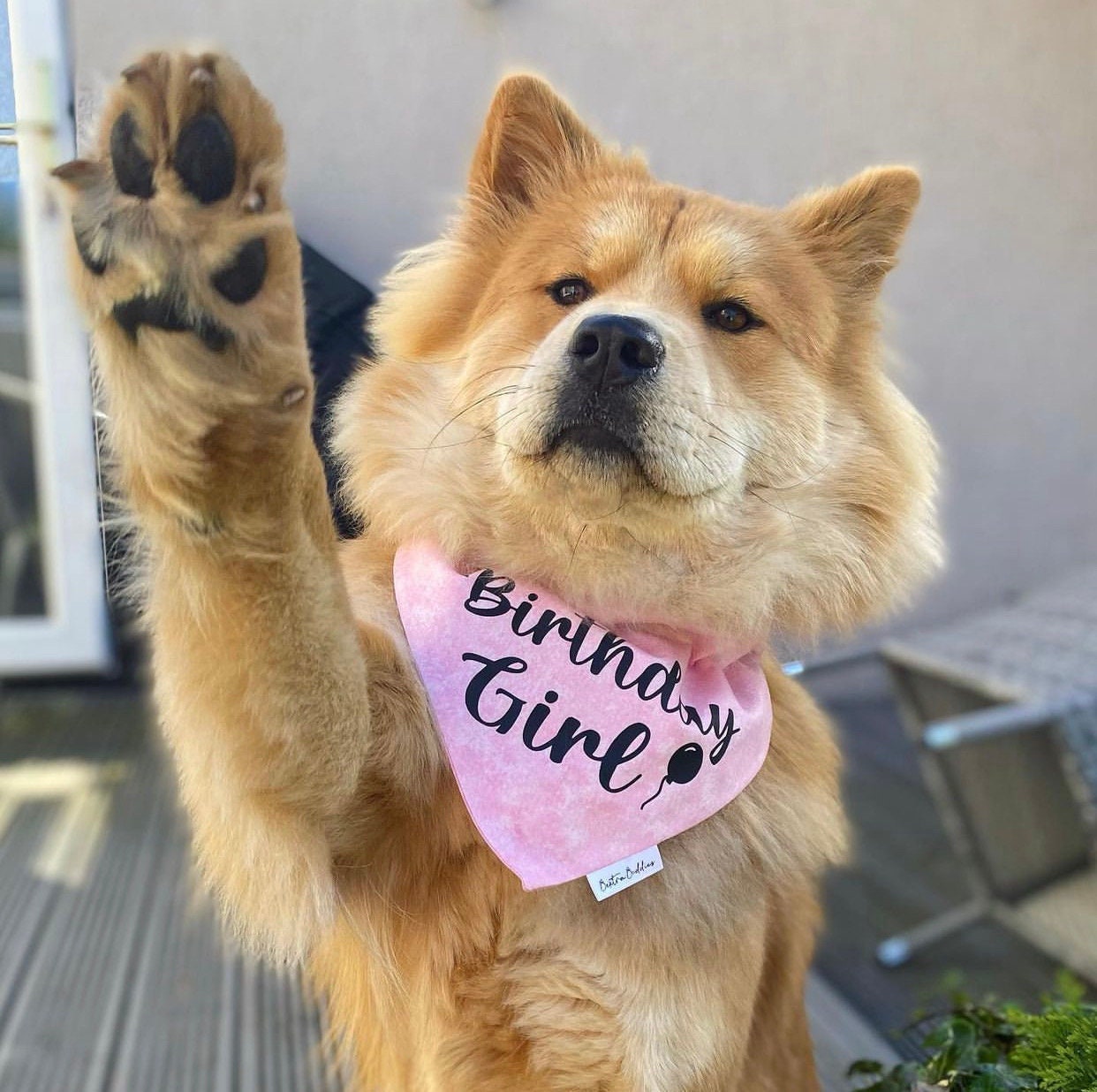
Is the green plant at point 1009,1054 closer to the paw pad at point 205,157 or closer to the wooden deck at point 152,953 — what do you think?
the wooden deck at point 152,953

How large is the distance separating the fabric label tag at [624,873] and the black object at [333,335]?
556 millimetres

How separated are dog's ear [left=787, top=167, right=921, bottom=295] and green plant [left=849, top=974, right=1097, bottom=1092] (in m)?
0.91

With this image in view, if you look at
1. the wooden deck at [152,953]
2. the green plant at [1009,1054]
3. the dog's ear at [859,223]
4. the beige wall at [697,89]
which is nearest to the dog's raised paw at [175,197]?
the beige wall at [697,89]

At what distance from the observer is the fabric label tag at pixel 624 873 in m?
0.93

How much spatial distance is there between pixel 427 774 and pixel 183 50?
0.70 metres

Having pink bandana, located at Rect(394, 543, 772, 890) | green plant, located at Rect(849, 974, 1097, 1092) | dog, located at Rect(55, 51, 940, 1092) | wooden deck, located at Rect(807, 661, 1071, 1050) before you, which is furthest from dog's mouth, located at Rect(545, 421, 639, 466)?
wooden deck, located at Rect(807, 661, 1071, 1050)

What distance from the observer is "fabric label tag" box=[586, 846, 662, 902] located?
0.93 metres

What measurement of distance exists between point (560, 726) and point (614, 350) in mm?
415

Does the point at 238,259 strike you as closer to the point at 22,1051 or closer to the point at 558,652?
the point at 558,652

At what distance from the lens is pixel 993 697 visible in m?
1.87

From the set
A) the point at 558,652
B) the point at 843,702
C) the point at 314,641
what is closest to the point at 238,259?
the point at 314,641

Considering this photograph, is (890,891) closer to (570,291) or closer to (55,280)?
(570,291)

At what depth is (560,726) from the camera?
974 millimetres

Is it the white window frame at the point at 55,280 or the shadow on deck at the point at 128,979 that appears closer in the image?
the white window frame at the point at 55,280
